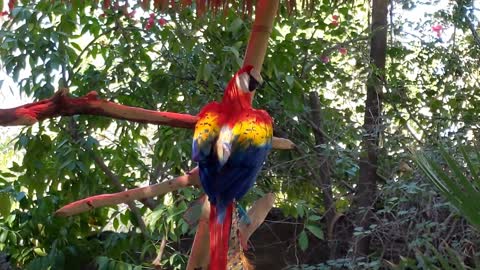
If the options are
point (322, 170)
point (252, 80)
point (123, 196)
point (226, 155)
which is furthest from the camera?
point (322, 170)

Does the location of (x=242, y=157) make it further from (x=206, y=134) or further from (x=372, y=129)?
(x=372, y=129)

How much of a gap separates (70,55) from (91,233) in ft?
2.05

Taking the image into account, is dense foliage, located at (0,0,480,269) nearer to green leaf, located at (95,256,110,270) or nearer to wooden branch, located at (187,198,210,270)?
green leaf, located at (95,256,110,270)

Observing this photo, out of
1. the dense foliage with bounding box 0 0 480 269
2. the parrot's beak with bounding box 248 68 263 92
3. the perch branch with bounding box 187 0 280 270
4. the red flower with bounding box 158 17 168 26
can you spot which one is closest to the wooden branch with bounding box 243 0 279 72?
the perch branch with bounding box 187 0 280 270

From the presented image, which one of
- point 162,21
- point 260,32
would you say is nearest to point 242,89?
point 260,32

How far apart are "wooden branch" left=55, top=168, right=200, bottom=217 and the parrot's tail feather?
23cm

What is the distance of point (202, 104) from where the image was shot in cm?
242

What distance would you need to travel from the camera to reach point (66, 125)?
7.88ft

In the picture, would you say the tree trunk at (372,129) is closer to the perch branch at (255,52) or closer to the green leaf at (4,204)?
the perch branch at (255,52)

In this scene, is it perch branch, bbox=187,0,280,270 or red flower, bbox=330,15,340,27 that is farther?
red flower, bbox=330,15,340,27

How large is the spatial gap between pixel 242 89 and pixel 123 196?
1.22 ft

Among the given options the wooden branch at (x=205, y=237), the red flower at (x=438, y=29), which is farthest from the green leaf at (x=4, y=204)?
the red flower at (x=438, y=29)

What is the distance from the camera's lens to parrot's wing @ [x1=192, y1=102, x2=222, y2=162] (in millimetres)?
1315

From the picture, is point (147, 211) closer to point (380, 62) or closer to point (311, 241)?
point (311, 241)
